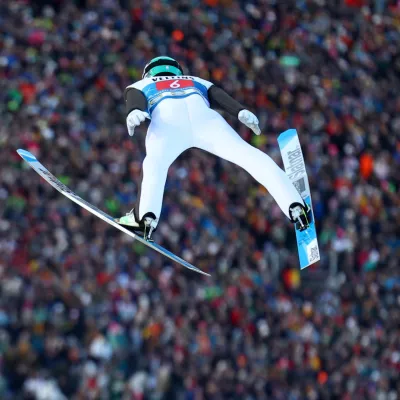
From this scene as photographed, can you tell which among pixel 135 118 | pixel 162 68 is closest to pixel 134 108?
pixel 135 118

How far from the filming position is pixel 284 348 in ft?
47.0

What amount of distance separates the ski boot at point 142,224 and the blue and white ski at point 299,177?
1429 millimetres

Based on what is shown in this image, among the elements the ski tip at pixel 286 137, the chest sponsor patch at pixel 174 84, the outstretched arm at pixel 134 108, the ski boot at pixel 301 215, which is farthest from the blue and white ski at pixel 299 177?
the outstretched arm at pixel 134 108

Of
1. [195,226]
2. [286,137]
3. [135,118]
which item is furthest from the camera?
[195,226]

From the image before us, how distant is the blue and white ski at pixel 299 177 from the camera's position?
8.91 m

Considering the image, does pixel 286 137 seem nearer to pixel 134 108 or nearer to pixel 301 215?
pixel 301 215

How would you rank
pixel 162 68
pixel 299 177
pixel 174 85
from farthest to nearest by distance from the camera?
pixel 299 177 → pixel 162 68 → pixel 174 85

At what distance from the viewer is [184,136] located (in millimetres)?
8523

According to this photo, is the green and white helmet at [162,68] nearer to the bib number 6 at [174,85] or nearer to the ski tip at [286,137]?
the bib number 6 at [174,85]

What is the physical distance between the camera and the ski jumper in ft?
27.4

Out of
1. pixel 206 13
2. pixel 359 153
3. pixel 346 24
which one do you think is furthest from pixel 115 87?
pixel 346 24

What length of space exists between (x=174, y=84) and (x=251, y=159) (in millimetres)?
954

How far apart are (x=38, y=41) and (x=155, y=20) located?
243 cm

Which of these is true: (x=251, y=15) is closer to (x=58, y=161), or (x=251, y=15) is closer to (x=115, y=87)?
(x=115, y=87)
